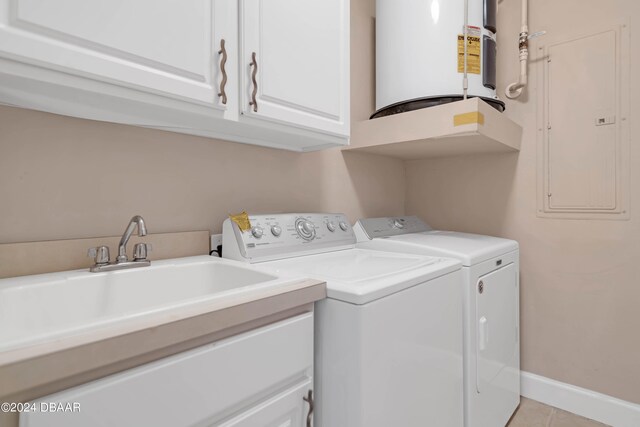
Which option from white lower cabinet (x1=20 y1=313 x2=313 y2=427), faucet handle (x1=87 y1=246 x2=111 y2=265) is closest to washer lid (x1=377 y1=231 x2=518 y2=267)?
white lower cabinet (x1=20 y1=313 x2=313 y2=427)

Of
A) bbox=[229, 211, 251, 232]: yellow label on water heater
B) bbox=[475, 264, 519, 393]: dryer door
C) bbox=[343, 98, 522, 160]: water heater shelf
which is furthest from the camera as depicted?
bbox=[343, 98, 522, 160]: water heater shelf

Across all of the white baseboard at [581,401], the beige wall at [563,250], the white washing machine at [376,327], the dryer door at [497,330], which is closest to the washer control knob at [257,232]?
the white washing machine at [376,327]

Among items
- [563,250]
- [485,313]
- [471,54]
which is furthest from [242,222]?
[563,250]

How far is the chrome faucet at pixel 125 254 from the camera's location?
3.37 feet

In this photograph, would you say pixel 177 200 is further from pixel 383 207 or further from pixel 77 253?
pixel 383 207

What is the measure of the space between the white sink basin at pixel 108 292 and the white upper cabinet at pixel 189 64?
19.9 inches

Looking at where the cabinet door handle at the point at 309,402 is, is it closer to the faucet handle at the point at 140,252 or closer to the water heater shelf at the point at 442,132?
the faucet handle at the point at 140,252

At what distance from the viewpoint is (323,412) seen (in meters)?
0.92

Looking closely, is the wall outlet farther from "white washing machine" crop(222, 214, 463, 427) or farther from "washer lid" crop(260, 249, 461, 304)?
"washer lid" crop(260, 249, 461, 304)

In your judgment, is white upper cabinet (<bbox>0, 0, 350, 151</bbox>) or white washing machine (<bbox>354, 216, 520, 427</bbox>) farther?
white washing machine (<bbox>354, 216, 520, 427</bbox>)

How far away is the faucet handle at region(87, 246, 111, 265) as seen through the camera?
1.03 meters

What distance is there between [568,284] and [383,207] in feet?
3.89

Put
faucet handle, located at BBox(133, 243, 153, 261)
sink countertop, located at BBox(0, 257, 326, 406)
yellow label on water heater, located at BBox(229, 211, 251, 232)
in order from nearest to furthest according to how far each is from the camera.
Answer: sink countertop, located at BBox(0, 257, 326, 406) → faucet handle, located at BBox(133, 243, 153, 261) → yellow label on water heater, located at BBox(229, 211, 251, 232)

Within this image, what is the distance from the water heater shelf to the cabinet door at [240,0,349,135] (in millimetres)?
441
